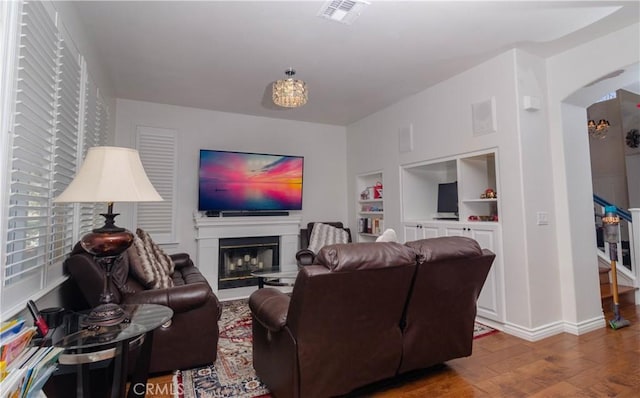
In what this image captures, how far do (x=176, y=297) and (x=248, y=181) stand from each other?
2.66m

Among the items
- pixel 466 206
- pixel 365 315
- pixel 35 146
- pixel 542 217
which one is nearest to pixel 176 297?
pixel 35 146

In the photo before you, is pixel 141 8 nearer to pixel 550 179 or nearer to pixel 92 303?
pixel 92 303

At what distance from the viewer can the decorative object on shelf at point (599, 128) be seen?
6371 millimetres

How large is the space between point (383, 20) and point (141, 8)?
6.05ft

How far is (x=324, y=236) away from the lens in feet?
16.6

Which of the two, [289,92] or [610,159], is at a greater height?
[289,92]

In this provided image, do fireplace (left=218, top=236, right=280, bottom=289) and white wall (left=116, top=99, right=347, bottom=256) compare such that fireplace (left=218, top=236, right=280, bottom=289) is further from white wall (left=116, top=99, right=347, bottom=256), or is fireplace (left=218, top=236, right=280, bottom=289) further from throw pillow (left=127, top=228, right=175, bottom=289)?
throw pillow (left=127, top=228, right=175, bottom=289)

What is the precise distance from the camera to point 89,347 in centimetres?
140

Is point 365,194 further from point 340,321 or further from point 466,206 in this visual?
point 340,321

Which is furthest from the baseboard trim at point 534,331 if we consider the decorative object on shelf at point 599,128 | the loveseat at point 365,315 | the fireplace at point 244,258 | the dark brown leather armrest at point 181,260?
the decorative object on shelf at point 599,128

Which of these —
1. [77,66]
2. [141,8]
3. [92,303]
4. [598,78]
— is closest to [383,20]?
[141,8]

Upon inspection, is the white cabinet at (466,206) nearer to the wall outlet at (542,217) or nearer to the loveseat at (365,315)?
the wall outlet at (542,217)

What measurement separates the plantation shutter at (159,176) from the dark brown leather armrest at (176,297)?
226 cm

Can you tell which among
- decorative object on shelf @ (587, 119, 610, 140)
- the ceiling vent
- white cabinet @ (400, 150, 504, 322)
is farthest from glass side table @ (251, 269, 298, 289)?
A: decorative object on shelf @ (587, 119, 610, 140)
